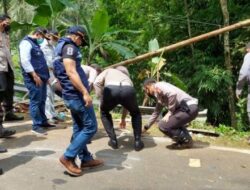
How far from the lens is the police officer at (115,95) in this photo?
6492mm

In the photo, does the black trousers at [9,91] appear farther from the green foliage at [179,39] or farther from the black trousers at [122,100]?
the green foliage at [179,39]

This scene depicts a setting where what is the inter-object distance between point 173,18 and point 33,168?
6783 mm

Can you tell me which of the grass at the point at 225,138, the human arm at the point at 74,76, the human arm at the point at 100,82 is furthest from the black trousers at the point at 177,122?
the human arm at the point at 74,76

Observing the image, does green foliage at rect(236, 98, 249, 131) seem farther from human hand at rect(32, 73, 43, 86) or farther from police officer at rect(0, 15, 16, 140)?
police officer at rect(0, 15, 16, 140)

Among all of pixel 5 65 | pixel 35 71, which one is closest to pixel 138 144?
pixel 35 71

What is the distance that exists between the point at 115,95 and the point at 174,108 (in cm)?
101

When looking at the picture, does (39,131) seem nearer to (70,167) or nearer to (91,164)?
(91,164)

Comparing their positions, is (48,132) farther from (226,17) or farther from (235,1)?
(235,1)

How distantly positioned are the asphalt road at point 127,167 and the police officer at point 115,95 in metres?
0.30

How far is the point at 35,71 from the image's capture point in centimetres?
759

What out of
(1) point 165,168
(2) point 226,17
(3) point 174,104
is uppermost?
(2) point 226,17

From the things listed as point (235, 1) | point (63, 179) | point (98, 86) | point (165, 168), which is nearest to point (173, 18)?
point (235, 1)

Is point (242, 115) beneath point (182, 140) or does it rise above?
beneath

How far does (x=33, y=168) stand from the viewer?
5.79 metres
